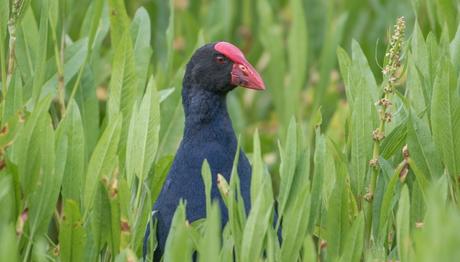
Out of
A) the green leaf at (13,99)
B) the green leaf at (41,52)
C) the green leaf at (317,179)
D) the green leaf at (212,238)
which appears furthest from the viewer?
the green leaf at (41,52)

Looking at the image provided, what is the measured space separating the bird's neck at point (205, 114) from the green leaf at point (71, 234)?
3.14ft

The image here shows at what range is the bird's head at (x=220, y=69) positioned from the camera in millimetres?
5164

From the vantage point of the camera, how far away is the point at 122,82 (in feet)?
15.9

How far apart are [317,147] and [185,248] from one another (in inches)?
37.0

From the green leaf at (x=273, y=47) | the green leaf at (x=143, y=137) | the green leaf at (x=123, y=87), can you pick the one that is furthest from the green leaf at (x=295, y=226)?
the green leaf at (x=273, y=47)

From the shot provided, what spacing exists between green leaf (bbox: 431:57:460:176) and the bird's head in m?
0.92

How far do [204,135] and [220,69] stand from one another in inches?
10.4

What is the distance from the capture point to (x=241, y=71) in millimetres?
5160

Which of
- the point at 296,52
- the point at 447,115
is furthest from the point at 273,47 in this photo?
the point at 447,115

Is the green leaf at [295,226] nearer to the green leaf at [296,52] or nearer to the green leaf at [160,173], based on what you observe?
the green leaf at [160,173]

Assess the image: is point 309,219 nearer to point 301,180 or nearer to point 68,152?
point 301,180

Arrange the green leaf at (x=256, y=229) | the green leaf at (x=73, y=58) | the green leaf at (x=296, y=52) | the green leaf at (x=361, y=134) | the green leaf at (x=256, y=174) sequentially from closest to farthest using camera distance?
the green leaf at (x=256, y=229)
the green leaf at (x=256, y=174)
the green leaf at (x=361, y=134)
the green leaf at (x=73, y=58)
the green leaf at (x=296, y=52)

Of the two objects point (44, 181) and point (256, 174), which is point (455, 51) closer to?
point (256, 174)

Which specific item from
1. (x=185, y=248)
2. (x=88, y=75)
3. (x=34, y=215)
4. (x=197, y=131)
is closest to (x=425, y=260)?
(x=185, y=248)
